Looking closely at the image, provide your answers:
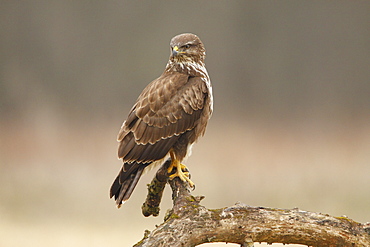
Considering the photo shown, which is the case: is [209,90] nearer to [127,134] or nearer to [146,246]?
[127,134]

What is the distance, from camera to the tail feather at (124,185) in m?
2.71

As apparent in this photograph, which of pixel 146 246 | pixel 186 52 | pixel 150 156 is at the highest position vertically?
pixel 186 52

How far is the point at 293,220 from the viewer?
224 centimetres

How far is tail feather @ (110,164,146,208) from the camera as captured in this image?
107 inches

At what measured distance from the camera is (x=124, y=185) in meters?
2.74

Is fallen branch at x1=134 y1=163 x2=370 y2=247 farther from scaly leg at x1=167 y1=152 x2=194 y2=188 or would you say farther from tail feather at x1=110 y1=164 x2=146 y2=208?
scaly leg at x1=167 y1=152 x2=194 y2=188

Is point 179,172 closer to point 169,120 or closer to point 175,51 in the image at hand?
point 169,120

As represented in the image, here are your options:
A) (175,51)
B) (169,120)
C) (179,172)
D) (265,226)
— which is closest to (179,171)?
(179,172)

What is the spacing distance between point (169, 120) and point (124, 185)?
0.44 metres

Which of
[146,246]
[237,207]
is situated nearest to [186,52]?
[237,207]

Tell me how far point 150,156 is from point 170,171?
289 mm

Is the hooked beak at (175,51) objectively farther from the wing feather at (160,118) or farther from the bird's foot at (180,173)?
the bird's foot at (180,173)

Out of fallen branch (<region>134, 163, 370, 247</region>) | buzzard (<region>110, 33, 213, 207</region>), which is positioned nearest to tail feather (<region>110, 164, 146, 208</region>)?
buzzard (<region>110, 33, 213, 207</region>)

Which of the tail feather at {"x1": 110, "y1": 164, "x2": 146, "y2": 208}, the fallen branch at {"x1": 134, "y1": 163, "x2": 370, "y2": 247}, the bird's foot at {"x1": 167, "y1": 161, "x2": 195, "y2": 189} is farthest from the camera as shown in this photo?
the bird's foot at {"x1": 167, "y1": 161, "x2": 195, "y2": 189}
